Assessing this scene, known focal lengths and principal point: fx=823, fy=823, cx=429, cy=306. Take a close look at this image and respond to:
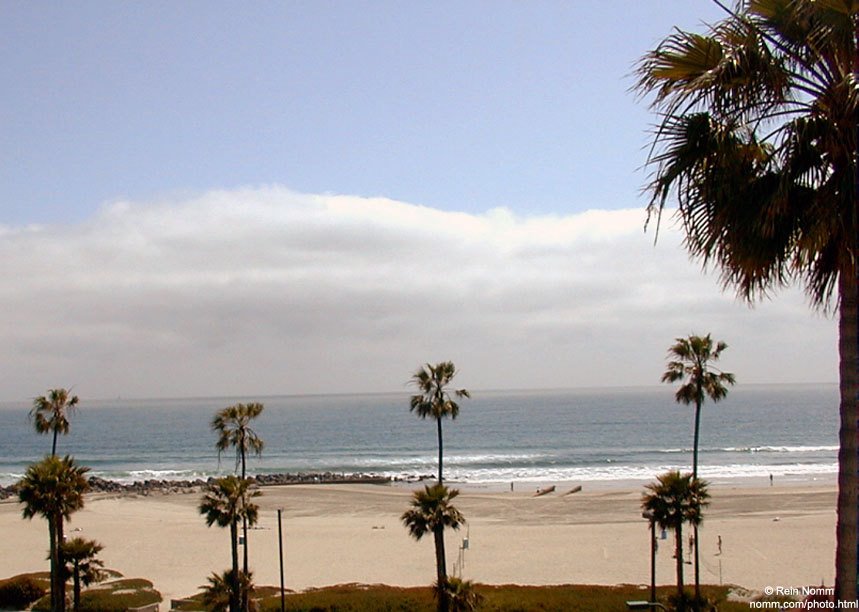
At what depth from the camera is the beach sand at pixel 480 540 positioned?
36.9 meters

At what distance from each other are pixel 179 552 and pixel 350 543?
30.3 feet

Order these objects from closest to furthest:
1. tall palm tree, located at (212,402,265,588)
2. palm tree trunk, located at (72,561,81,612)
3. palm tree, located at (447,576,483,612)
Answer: palm tree, located at (447,576,483,612)
palm tree trunk, located at (72,561,81,612)
tall palm tree, located at (212,402,265,588)

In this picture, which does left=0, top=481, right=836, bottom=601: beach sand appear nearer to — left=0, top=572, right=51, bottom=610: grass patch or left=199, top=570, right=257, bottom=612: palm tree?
left=0, top=572, right=51, bottom=610: grass patch

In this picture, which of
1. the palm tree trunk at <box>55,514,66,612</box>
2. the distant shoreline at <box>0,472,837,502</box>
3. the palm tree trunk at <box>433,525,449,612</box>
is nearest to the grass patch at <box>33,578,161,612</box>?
the palm tree trunk at <box>55,514,66,612</box>

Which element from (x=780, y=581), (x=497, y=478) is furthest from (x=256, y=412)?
(x=497, y=478)

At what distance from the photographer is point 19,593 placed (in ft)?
101

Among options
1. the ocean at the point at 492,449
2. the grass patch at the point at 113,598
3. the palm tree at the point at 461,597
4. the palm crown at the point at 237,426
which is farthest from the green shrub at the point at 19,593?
the ocean at the point at 492,449

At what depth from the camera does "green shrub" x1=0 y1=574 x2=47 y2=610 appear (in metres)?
30.5

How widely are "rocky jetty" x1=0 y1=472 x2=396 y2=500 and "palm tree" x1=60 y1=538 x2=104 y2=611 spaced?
151 feet

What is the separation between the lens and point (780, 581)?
33906 mm

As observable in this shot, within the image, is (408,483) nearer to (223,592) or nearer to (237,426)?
(237,426)

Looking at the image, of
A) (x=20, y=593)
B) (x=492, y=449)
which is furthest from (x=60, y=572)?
(x=492, y=449)

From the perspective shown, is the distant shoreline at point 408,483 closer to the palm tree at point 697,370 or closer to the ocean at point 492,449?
the ocean at point 492,449

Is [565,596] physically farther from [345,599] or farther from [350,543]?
[350,543]
